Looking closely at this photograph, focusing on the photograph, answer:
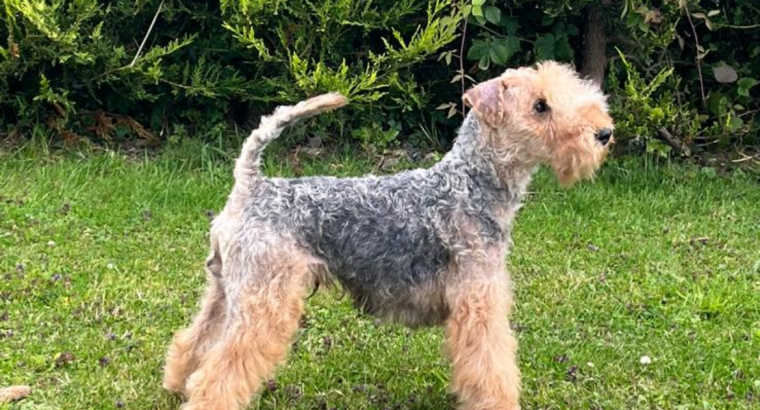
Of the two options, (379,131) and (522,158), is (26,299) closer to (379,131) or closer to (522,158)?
(522,158)

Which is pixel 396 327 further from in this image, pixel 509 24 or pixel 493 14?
pixel 509 24

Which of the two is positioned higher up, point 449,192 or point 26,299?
point 449,192

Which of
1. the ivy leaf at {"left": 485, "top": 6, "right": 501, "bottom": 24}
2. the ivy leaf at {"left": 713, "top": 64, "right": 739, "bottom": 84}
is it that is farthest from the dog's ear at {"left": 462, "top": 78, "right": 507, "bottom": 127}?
the ivy leaf at {"left": 713, "top": 64, "right": 739, "bottom": 84}

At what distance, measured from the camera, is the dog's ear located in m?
3.80

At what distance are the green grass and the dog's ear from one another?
1.25 meters

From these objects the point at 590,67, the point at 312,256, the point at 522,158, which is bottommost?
the point at 590,67

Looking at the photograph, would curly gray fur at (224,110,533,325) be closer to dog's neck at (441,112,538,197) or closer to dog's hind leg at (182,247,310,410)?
dog's neck at (441,112,538,197)

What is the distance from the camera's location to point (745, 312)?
5.02 meters

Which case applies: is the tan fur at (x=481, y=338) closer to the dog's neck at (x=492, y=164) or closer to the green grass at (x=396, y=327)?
the dog's neck at (x=492, y=164)

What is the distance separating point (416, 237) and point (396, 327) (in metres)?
1.30

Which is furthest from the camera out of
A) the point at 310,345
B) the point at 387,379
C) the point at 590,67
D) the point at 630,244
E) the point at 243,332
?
the point at 590,67

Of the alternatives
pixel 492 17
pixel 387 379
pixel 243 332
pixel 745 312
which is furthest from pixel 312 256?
pixel 492 17

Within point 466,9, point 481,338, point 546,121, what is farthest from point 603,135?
point 466,9

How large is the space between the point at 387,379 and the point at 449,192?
3.83ft
